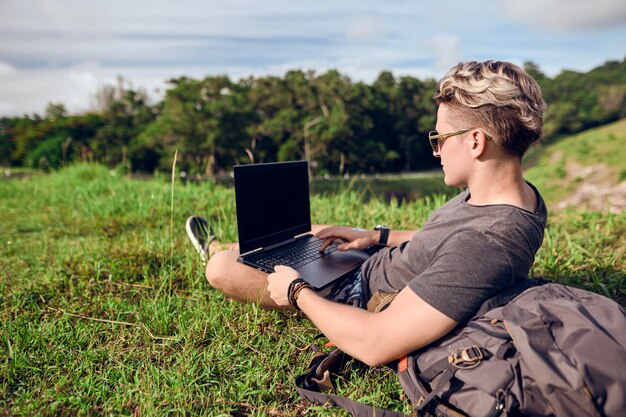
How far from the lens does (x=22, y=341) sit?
2.49m

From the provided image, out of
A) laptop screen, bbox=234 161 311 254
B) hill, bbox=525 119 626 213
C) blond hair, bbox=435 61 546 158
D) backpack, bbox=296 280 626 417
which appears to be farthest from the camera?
hill, bbox=525 119 626 213

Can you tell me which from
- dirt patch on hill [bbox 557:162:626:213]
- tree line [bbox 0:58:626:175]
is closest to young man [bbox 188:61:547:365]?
dirt patch on hill [bbox 557:162:626:213]

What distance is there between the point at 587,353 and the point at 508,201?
2.09 ft

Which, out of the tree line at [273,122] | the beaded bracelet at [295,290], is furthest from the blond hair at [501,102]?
the tree line at [273,122]

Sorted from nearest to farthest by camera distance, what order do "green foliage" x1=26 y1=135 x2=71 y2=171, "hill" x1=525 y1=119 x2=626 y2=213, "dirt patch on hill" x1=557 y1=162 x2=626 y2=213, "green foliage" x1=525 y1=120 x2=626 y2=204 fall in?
"dirt patch on hill" x1=557 y1=162 x2=626 y2=213
"hill" x1=525 y1=119 x2=626 y2=213
"green foliage" x1=525 y1=120 x2=626 y2=204
"green foliage" x1=26 y1=135 x2=71 y2=171

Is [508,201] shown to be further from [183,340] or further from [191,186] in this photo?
[191,186]

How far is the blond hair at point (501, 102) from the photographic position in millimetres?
1698

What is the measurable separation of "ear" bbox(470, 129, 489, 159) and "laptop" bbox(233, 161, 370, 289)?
986 millimetres

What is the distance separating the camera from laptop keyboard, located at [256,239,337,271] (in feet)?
8.22

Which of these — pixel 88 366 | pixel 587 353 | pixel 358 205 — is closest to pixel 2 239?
pixel 88 366

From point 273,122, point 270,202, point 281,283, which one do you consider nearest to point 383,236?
point 270,202

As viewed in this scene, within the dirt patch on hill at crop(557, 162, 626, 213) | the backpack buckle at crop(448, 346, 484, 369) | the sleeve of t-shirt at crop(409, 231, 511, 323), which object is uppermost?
the sleeve of t-shirt at crop(409, 231, 511, 323)

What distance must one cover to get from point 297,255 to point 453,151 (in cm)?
119

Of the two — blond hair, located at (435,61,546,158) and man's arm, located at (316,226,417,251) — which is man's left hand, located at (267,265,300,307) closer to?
man's arm, located at (316,226,417,251)
